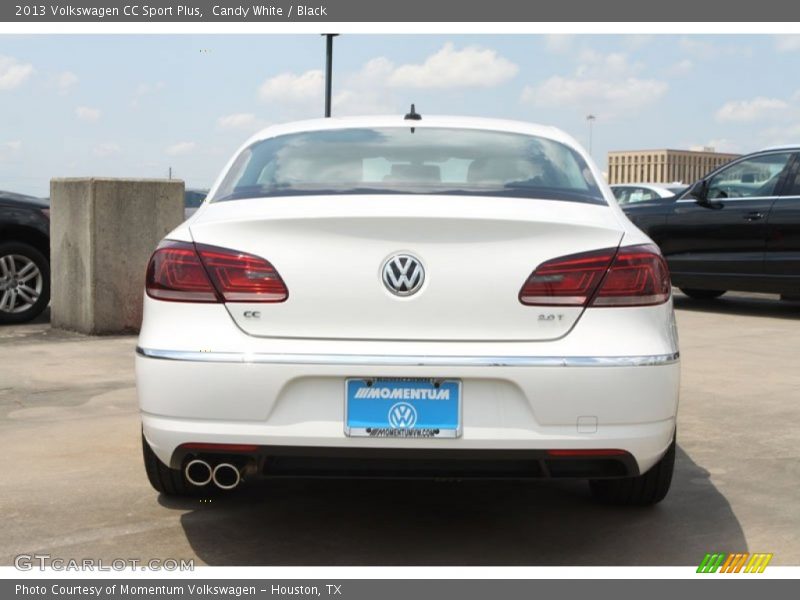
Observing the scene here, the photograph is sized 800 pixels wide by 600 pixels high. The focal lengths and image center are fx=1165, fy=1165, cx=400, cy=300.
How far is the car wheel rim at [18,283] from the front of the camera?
1024cm

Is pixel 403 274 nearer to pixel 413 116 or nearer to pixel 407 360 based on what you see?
pixel 407 360

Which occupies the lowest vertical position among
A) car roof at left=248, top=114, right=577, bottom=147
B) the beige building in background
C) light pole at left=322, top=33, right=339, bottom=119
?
the beige building in background

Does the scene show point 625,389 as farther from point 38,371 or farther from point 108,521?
point 38,371

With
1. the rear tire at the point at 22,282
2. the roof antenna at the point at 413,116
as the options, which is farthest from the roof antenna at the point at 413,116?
the rear tire at the point at 22,282

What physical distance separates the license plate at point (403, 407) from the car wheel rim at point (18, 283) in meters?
7.41

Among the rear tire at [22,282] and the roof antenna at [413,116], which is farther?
the rear tire at [22,282]

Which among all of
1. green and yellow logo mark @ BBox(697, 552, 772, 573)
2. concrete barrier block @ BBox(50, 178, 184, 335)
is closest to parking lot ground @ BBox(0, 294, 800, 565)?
green and yellow logo mark @ BBox(697, 552, 772, 573)

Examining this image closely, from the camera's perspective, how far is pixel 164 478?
14.5 ft

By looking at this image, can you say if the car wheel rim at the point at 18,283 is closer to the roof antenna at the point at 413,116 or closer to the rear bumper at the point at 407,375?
the roof antenna at the point at 413,116

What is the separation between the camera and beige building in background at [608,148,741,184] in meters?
175

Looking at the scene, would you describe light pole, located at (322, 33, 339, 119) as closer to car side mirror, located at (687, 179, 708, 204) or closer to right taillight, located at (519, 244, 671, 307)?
car side mirror, located at (687, 179, 708, 204)

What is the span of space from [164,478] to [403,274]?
1433 mm

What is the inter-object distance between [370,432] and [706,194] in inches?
366
